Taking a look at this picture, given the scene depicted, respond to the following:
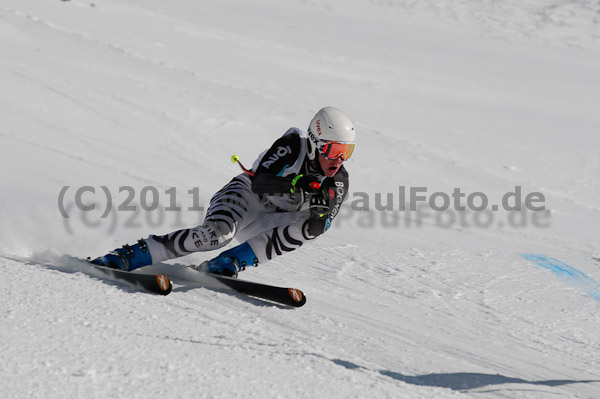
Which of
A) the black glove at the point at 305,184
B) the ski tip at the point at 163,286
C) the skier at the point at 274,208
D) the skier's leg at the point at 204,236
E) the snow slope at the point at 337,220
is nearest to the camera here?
the snow slope at the point at 337,220

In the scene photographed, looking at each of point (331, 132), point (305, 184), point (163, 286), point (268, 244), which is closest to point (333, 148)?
point (331, 132)

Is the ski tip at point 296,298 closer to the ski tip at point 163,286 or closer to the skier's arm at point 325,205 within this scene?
the skier's arm at point 325,205

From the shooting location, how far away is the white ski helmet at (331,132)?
4.86m

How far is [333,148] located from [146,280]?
1.57 metres

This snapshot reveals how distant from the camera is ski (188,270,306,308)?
4438 millimetres

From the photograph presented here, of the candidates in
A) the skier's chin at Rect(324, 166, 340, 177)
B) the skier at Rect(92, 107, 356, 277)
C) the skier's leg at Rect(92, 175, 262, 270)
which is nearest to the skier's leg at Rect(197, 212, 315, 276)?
the skier at Rect(92, 107, 356, 277)

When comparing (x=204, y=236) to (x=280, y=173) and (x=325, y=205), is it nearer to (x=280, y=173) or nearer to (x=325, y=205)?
(x=280, y=173)

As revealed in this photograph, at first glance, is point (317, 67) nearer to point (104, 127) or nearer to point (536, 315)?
point (104, 127)

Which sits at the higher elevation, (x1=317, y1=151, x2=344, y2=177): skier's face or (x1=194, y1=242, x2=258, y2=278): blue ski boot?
(x1=317, y1=151, x2=344, y2=177): skier's face

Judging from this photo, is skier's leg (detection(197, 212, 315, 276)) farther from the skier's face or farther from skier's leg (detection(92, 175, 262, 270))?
the skier's face

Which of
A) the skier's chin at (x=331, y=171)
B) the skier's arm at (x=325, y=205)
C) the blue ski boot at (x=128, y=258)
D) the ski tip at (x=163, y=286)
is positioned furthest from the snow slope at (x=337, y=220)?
the skier's chin at (x=331, y=171)

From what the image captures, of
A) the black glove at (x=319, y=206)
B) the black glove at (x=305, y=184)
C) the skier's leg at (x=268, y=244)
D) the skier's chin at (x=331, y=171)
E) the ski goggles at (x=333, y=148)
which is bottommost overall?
the skier's leg at (x=268, y=244)

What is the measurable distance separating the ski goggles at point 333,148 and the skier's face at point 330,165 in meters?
0.04

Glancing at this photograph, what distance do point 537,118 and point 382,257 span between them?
8.66 meters
